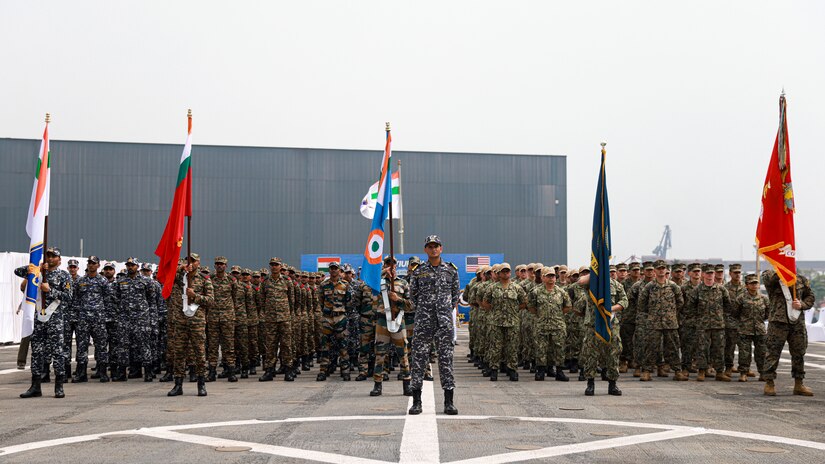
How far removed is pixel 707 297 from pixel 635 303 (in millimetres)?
1265

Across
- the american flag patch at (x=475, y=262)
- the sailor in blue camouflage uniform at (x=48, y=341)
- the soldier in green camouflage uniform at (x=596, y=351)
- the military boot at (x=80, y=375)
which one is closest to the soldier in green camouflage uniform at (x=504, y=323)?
the soldier in green camouflage uniform at (x=596, y=351)

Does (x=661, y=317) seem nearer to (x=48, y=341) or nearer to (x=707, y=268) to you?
(x=707, y=268)

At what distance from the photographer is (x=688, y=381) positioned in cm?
1548

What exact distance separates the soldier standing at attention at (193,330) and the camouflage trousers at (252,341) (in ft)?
12.4

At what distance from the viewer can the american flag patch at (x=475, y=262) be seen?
4122 cm

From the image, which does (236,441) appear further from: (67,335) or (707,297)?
(707,297)

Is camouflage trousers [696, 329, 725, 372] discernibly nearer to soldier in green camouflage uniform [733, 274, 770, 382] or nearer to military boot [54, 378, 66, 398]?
soldier in green camouflage uniform [733, 274, 770, 382]

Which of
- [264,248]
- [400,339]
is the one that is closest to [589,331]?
[400,339]

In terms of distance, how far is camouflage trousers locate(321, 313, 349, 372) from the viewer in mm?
15617

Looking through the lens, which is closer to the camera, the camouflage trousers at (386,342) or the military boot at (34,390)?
the military boot at (34,390)

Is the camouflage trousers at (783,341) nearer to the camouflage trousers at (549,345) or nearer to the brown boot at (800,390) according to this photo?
the brown boot at (800,390)

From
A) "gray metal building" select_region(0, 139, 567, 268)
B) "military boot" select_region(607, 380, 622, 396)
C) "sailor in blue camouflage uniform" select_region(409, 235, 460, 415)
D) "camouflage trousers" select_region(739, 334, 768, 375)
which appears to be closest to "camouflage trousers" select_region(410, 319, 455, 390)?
"sailor in blue camouflage uniform" select_region(409, 235, 460, 415)

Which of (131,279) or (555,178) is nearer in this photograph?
(131,279)

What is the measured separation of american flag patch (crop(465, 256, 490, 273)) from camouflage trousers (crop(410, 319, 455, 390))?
1193 inches
